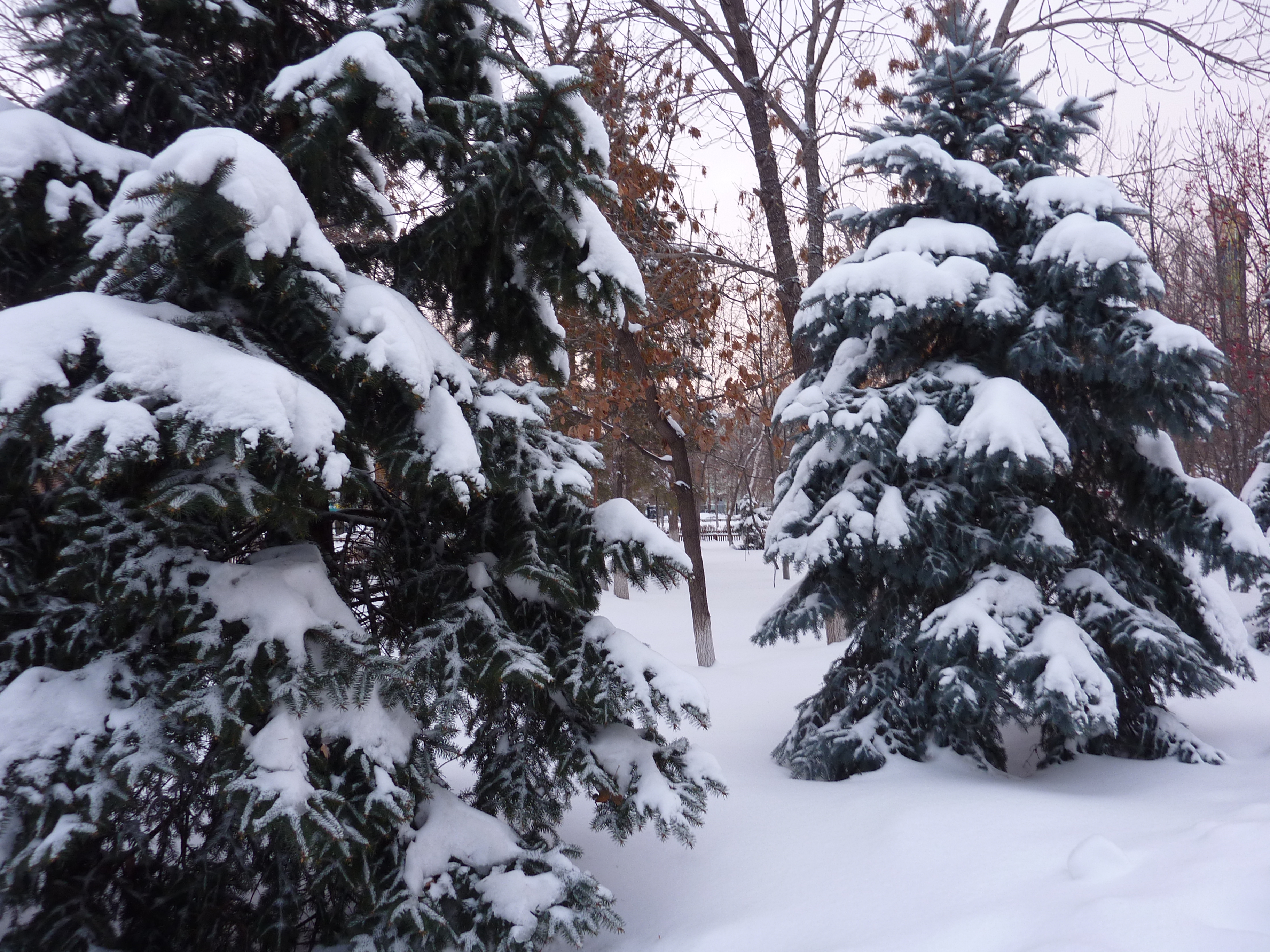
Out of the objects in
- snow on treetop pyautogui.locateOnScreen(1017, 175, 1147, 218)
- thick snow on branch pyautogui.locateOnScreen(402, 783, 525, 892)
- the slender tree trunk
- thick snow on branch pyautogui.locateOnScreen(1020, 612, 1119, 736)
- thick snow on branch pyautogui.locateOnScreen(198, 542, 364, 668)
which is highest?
the slender tree trunk

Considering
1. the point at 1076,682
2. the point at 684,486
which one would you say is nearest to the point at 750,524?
the point at 684,486

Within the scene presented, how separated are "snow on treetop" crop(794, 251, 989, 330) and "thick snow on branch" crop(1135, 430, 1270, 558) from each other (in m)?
1.65

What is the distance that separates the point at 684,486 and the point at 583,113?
24.6ft

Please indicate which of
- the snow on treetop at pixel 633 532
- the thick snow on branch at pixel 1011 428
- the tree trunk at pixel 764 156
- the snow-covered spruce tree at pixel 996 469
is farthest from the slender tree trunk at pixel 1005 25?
the snow on treetop at pixel 633 532

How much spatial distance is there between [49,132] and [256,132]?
40.0 inches

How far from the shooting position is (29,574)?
2.66m

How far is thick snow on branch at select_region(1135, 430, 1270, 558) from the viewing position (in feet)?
14.7

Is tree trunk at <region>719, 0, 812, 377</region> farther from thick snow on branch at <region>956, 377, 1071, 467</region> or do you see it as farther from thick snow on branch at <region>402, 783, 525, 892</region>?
thick snow on branch at <region>402, 783, 525, 892</region>

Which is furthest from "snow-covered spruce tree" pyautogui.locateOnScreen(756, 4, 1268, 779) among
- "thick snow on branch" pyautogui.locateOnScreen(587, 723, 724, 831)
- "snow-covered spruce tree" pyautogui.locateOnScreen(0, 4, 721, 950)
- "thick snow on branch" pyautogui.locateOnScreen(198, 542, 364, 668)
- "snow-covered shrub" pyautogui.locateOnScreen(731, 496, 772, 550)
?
"snow-covered shrub" pyautogui.locateOnScreen(731, 496, 772, 550)

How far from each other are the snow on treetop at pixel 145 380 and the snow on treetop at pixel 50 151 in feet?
2.59

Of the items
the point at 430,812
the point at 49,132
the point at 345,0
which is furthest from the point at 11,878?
the point at 345,0

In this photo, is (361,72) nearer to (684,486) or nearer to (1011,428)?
(1011,428)

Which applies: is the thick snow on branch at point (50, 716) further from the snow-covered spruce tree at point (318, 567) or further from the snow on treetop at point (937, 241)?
the snow on treetop at point (937, 241)

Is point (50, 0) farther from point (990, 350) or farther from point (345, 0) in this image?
point (990, 350)
